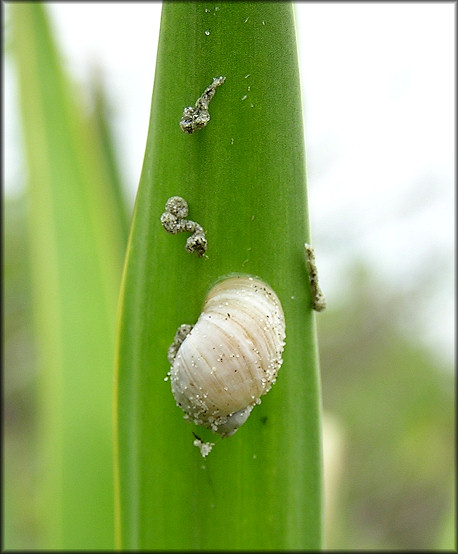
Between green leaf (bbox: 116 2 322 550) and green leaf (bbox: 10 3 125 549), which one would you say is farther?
green leaf (bbox: 10 3 125 549)

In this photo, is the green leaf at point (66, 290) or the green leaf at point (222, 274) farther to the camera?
the green leaf at point (66, 290)

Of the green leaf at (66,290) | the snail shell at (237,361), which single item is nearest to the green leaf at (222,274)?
the snail shell at (237,361)

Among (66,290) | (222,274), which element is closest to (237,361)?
(222,274)

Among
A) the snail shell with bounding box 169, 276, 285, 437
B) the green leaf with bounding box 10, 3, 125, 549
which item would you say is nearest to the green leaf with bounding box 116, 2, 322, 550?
the snail shell with bounding box 169, 276, 285, 437

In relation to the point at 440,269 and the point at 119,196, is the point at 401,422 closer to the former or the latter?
the point at 440,269

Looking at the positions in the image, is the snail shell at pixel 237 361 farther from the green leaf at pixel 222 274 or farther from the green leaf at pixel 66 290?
the green leaf at pixel 66 290

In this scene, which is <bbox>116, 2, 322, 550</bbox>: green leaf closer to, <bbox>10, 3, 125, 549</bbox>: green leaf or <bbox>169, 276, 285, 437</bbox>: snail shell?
<bbox>169, 276, 285, 437</bbox>: snail shell
